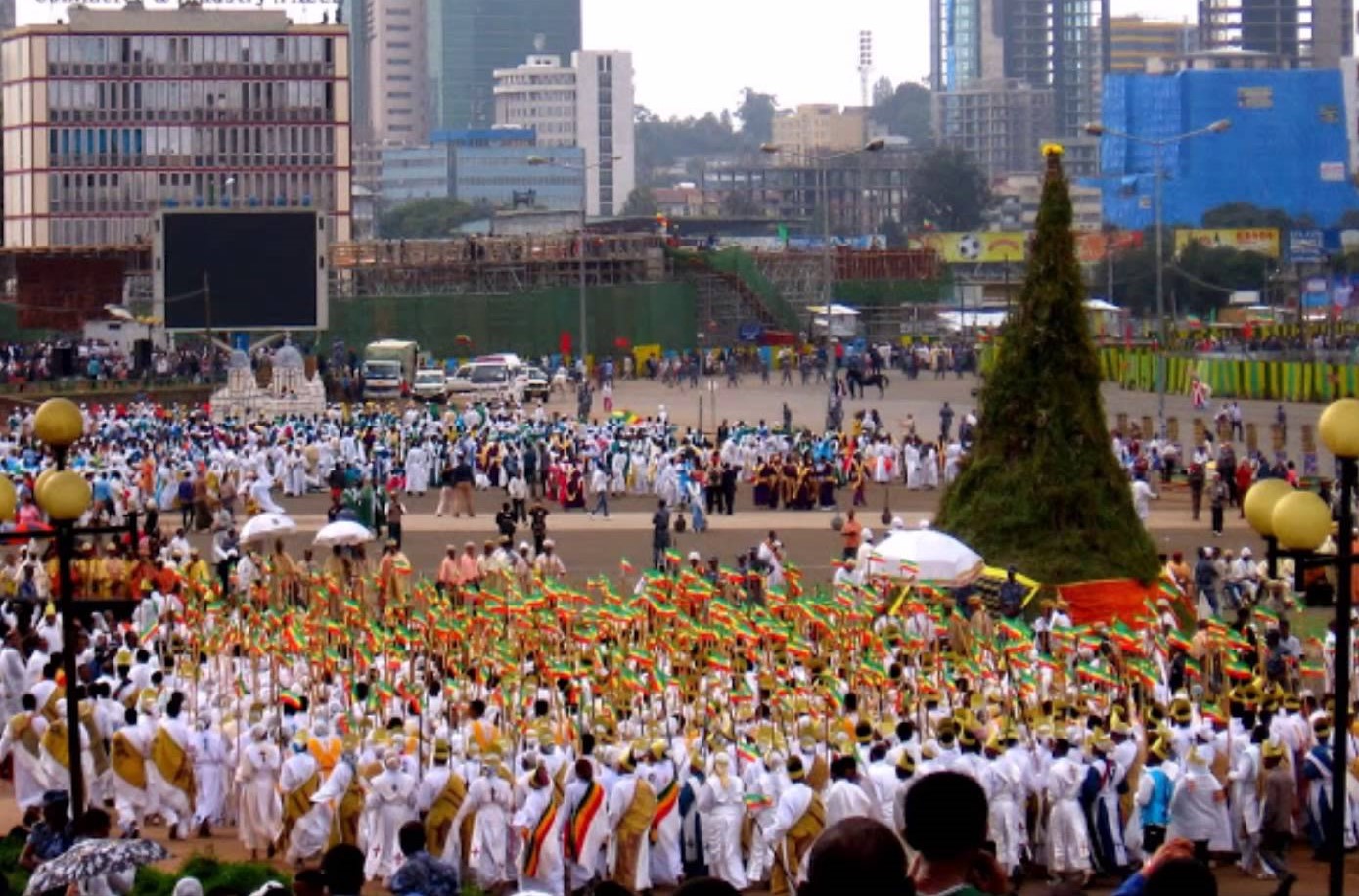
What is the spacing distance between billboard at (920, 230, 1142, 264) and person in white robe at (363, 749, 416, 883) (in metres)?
92.8

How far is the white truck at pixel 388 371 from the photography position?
62156 mm

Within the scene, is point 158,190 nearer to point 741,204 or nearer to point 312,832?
point 741,204

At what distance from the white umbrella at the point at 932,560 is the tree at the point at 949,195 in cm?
12752

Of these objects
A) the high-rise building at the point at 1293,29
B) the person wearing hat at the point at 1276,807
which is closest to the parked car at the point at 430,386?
the person wearing hat at the point at 1276,807

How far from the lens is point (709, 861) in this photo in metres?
17.6

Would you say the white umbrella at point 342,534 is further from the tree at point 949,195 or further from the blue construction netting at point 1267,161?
the tree at point 949,195

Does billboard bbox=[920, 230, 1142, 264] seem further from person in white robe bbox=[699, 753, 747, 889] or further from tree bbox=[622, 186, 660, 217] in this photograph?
person in white robe bbox=[699, 753, 747, 889]

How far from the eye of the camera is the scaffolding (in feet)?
263

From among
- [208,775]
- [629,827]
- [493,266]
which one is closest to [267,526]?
[208,775]

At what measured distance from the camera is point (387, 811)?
17.8 metres

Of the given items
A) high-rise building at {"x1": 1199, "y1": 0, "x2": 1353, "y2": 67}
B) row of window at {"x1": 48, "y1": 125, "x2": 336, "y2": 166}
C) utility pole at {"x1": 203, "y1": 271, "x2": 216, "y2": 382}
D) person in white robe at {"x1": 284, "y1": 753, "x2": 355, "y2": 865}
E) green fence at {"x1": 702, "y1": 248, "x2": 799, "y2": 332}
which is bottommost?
person in white robe at {"x1": 284, "y1": 753, "x2": 355, "y2": 865}

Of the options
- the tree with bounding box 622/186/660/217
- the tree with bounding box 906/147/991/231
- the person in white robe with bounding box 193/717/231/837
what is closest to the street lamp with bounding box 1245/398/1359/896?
the person in white robe with bounding box 193/717/231/837

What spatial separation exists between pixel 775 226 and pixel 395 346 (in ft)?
219

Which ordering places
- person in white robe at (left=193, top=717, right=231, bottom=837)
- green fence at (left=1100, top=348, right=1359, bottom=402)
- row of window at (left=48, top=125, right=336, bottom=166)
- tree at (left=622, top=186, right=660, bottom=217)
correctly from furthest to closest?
tree at (left=622, top=186, right=660, bottom=217) < row of window at (left=48, top=125, right=336, bottom=166) < green fence at (left=1100, top=348, right=1359, bottom=402) < person in white robe at (left=193, top=717, right=231, bottom=837)
